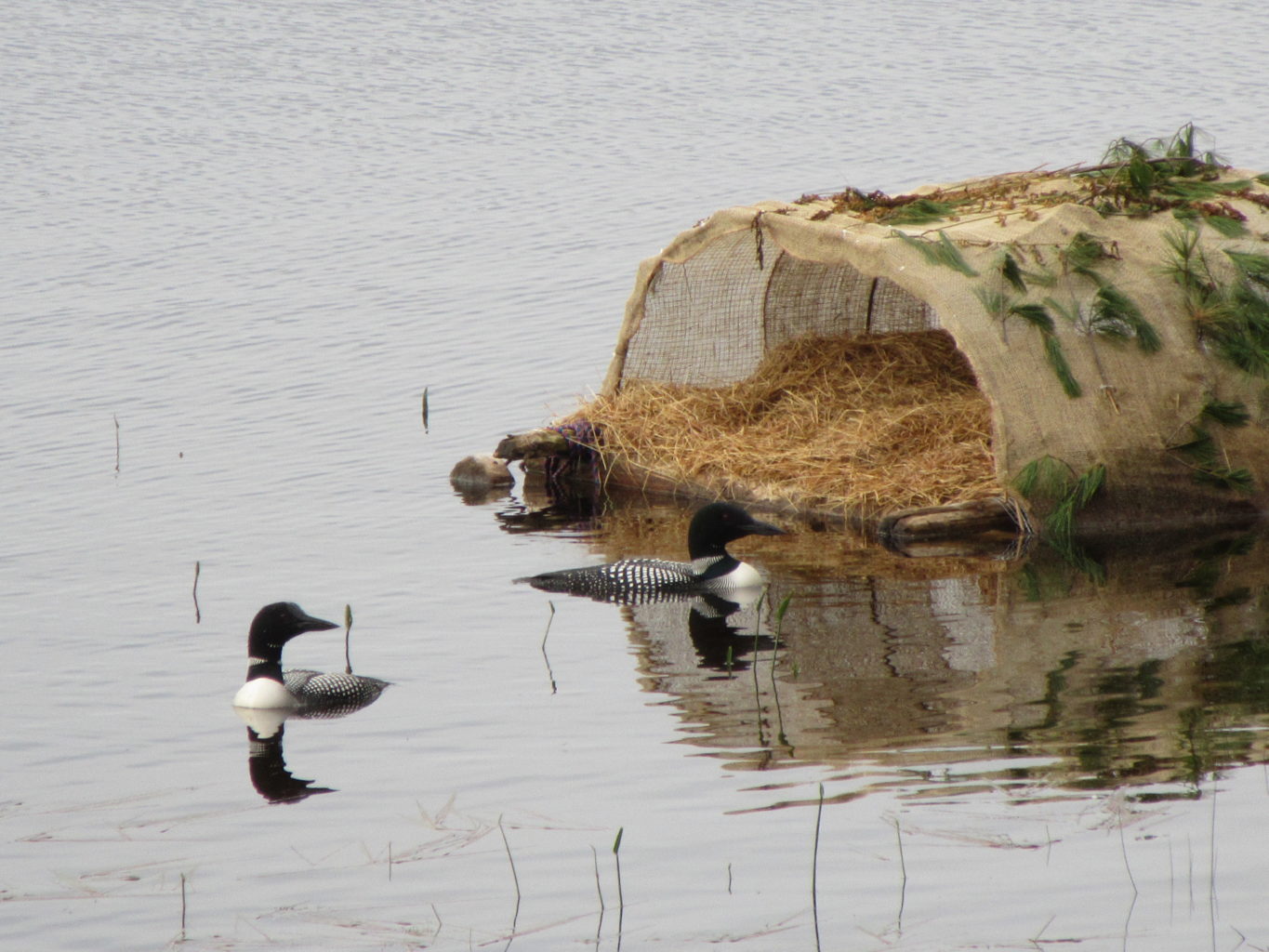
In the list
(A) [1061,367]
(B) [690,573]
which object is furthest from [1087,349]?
(B) [690,573]

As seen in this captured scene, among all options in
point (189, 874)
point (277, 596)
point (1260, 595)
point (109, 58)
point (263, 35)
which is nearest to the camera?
point (189, 874)

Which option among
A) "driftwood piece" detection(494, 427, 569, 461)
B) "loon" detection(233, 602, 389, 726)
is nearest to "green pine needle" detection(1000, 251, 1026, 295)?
"driftwood piece" detection(494, 427, 569, 461)

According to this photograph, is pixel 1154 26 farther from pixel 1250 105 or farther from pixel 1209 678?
pixel 1209 678

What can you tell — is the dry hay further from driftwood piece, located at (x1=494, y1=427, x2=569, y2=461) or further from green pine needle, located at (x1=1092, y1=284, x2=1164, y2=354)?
green pine needle, located at (x1=1092, y1=284, x2=1164, y2=354)

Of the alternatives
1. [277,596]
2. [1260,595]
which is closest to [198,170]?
[277,596]

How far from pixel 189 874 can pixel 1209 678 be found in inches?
166

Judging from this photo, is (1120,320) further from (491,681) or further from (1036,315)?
(491,681)

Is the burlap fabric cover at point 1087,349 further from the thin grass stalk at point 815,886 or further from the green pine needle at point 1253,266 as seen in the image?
the thin grass stalk at point 815,886

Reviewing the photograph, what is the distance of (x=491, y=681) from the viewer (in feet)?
26.3

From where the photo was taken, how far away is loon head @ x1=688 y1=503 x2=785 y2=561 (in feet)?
31.7

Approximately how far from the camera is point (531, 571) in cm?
1016

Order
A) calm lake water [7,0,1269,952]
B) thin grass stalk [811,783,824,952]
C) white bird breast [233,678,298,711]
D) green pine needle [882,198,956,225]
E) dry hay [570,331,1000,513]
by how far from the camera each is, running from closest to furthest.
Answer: thin grass stalk [811,783,824,952], calm lake water [7,0,1269,952], white bird breast [233,678,298,711], green pine needle [882,198,956,225], dry hay [570,331,1000,513]

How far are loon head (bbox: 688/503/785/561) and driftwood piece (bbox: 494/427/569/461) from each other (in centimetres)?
291

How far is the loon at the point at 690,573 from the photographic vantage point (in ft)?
31.4
